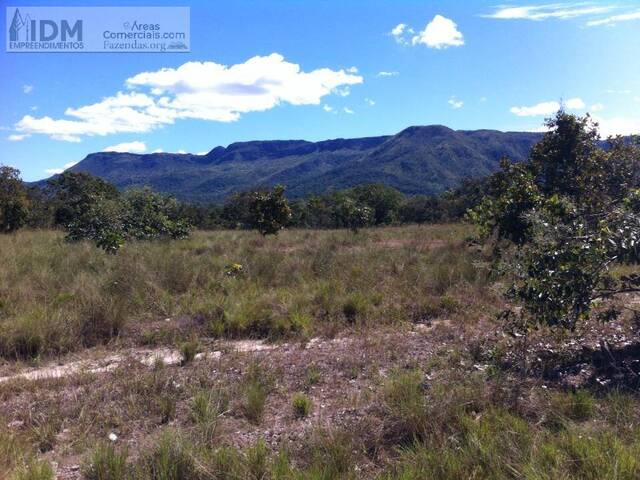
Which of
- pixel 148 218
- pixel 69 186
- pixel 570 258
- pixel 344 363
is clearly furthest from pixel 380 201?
pixel 570 258

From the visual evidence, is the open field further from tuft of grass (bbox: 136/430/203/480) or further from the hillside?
the hillside

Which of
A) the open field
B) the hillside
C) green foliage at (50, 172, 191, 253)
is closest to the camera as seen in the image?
the open field

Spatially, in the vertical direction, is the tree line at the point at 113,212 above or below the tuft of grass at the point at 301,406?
above

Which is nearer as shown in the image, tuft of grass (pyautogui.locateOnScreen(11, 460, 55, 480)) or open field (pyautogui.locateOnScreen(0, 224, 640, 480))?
tuft of grass (pyautogui.locateOnScreen(11, 460, 55, 480))

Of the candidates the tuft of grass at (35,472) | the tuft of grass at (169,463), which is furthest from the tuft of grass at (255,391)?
the tuft of grass at (35,472)

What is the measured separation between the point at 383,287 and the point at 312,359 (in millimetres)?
2694

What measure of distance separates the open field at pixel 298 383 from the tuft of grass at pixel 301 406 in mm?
13

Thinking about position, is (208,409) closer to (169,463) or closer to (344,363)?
(169,463)

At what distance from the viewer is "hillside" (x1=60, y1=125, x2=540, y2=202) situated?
359ft

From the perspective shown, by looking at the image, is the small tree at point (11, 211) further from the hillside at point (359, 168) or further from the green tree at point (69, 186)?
the hillside at point (359, 168)

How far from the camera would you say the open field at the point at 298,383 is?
275cm

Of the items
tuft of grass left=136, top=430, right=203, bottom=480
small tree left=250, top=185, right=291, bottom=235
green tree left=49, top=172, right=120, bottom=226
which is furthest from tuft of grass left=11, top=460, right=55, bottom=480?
green tree left=49, top=172, right=120, bottom=226

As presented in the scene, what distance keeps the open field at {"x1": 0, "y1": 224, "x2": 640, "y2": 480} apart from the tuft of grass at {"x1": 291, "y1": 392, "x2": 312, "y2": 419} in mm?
13

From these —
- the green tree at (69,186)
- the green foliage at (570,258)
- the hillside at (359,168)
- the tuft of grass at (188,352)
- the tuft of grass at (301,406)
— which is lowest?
the tuft of grass at (301,406)
